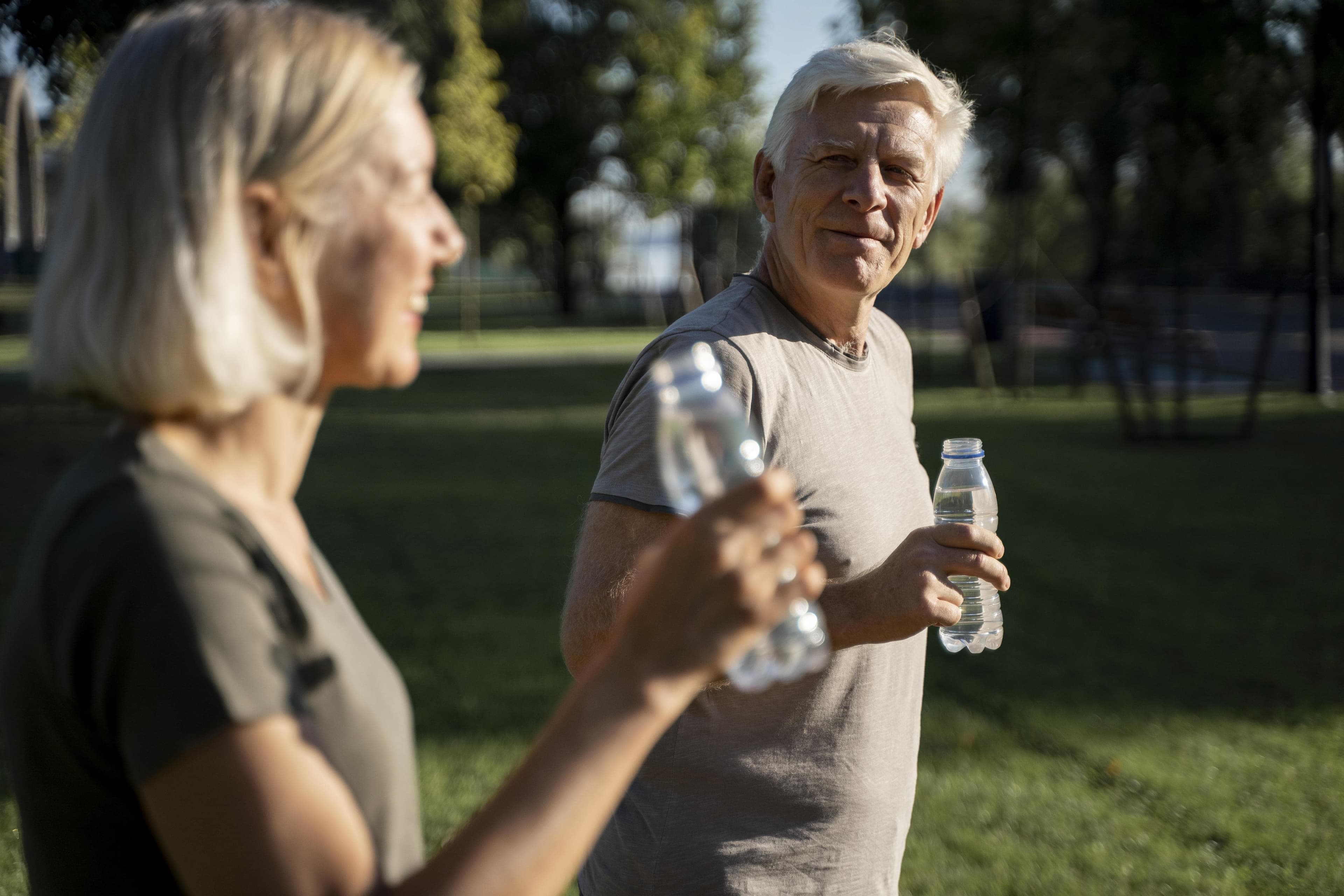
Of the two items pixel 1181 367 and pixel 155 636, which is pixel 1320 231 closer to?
pixel 1181 367

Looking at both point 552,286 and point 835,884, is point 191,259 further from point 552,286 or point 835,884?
point 552,286

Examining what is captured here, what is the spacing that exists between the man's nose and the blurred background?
1.11 metres

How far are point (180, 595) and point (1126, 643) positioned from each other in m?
6.52

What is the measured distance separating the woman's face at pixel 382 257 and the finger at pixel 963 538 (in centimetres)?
108

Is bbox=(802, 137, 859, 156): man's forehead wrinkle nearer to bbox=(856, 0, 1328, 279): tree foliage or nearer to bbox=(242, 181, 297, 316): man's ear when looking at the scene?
bbox=(856, 0, 1328, 279): tree foliage

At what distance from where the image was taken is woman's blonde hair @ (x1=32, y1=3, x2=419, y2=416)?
1236 mm

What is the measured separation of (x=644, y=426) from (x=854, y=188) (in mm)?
769

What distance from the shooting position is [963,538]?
7.15ft

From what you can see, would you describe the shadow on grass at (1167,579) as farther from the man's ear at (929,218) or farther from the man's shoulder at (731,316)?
the man's shoulder at (731,316)

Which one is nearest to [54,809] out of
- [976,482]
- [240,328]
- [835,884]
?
[240,328]

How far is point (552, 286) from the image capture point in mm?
66500

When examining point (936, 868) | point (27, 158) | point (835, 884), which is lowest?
point (936, 868)

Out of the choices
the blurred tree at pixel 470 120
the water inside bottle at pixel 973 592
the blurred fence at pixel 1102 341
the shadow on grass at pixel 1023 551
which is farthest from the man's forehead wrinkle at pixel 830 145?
the blurred tree at pixel 470 120

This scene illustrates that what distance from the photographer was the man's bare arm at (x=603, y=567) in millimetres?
2193
